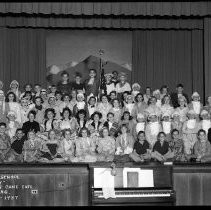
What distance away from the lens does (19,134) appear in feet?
38.7

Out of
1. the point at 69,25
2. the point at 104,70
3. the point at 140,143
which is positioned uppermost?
the point at 69,25

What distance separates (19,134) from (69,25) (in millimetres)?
5388

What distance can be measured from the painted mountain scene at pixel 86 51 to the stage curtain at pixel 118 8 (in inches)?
101

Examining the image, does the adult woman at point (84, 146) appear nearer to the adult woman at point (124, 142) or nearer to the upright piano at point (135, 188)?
the adult woman at point (124, 142)

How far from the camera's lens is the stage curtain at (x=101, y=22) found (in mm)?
16062

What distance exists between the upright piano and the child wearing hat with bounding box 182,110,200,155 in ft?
5.58

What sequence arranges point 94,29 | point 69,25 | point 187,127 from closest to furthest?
point 187,127 < point 69,25 < point 94,29

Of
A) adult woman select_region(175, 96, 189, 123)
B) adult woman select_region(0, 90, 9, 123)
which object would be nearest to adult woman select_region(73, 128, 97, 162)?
adult woman select_region(0, 90, 9, 123)

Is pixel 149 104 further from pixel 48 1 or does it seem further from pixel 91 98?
pixel 48 1

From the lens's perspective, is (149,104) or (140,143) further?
(149,104)

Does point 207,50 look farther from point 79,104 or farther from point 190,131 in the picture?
point 79,104

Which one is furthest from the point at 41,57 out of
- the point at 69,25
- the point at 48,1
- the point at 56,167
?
the point at 56,167

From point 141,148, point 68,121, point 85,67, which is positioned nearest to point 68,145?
point 68,121
